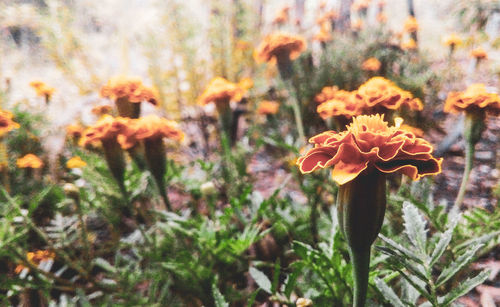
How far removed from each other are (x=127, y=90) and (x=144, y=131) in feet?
1.08

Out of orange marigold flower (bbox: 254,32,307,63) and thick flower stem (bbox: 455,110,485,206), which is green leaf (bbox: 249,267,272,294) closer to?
thick flower stem (bbox: 455,110,485,206)

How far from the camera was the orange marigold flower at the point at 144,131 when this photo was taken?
3.64 ft

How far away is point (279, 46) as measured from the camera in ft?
5.97

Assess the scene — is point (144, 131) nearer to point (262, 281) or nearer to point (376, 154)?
point (262, 281)

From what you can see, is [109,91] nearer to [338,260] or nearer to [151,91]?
[151,91]

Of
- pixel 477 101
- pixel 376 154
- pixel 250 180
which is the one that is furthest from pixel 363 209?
pixel 250 180

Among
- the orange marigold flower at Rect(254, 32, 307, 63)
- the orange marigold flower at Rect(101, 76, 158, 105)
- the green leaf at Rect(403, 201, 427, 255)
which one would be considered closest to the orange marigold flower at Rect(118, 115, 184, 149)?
the orange marigold flower at Rect(101, 76, 158, 105)

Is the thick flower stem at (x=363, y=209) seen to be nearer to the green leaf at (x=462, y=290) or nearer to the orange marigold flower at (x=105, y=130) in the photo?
the green leaf at (x=462, y=290)

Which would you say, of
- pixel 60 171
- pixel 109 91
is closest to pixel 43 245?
pixel 60 171

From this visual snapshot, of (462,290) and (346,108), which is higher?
(346,108)

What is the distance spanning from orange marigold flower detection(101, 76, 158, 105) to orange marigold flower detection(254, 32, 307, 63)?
0.78 m

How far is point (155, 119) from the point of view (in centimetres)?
117

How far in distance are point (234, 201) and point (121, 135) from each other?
0.48 meters

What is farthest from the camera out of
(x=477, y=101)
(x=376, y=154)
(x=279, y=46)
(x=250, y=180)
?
(x=250, y=180)
